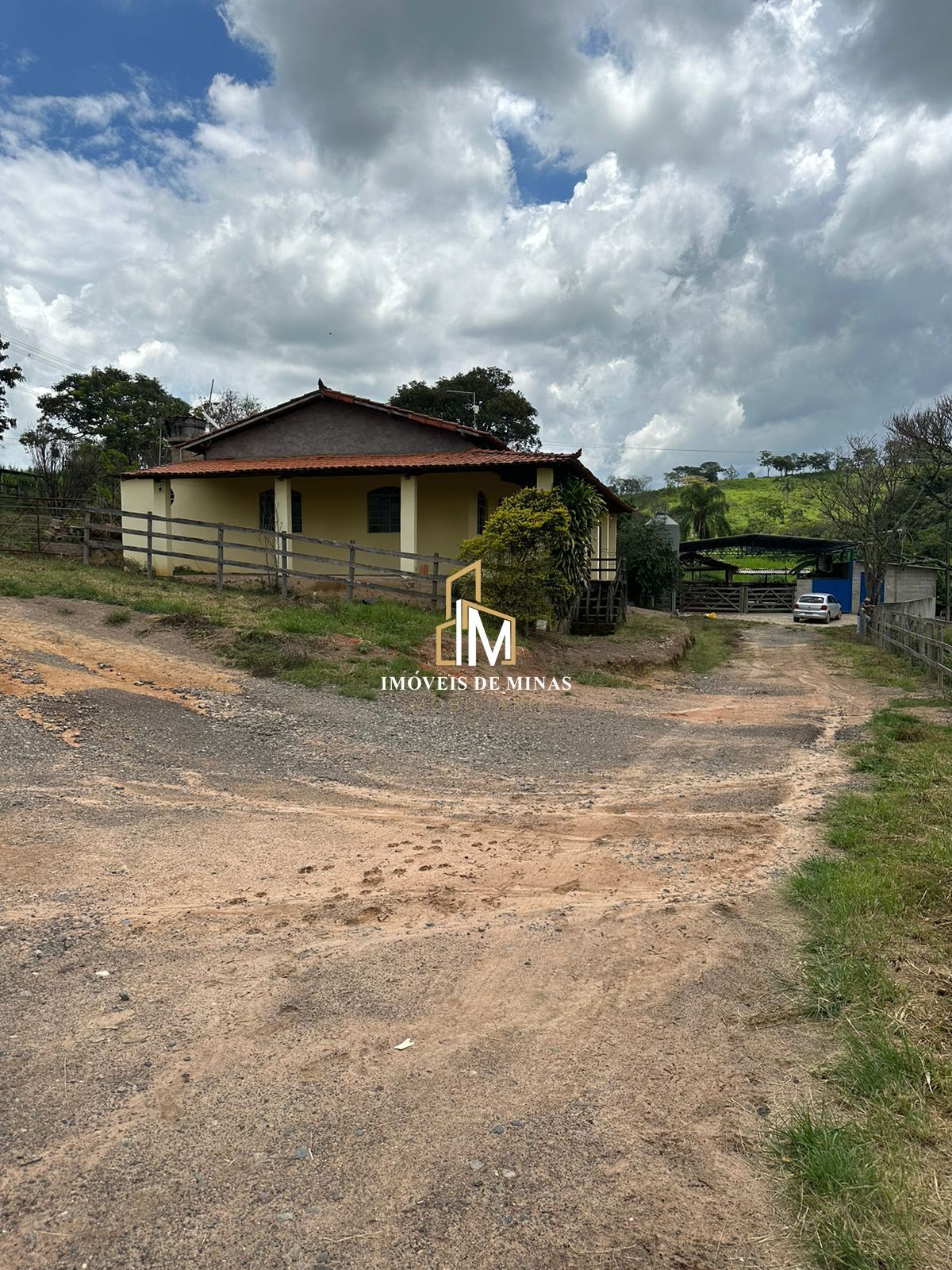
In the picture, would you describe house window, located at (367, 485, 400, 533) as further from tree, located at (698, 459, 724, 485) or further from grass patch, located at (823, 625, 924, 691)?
tree, located at (698, 459, 724, 485)

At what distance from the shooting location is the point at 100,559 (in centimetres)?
1925

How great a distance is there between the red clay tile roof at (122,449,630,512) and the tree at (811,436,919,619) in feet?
47.9

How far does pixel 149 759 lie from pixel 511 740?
14.3 feet

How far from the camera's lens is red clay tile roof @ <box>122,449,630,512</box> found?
16953 millimetres

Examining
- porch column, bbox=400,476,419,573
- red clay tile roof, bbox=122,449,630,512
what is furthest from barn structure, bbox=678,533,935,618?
porch column, bbox=400,476,419,573

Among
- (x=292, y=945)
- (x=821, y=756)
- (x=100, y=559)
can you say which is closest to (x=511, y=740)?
(x=821, y=756)

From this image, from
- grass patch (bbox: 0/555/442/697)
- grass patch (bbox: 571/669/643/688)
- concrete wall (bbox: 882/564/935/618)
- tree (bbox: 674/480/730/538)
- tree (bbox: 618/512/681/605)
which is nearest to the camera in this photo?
grass patch (bbox: 0/555/442/697)

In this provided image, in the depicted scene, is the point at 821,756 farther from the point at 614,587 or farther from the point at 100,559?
the point at 100,559

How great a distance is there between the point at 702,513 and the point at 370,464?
1686 inches

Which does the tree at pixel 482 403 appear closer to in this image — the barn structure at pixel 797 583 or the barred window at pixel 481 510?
the barn structure at pixel 797 583

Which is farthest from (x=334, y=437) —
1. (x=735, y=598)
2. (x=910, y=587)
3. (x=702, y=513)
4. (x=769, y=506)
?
(x=769, y=506)

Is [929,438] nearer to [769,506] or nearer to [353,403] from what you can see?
[353,403]

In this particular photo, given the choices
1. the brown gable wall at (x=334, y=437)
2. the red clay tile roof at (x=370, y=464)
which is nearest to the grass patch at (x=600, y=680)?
the red clay tile roof at (x=370, y=464)

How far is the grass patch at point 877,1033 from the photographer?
2240 mm
